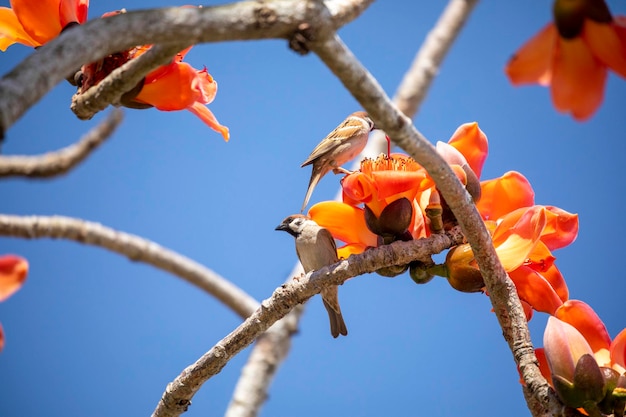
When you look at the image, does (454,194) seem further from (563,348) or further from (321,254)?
(321,254)

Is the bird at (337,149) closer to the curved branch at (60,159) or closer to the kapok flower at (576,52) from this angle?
the curved branch at (60,159)

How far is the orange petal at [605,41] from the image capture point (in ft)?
2.45

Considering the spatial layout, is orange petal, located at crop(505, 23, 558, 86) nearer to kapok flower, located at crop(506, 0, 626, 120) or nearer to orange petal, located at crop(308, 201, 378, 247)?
kapok flower, located at crop(506, 0, 626, 120)

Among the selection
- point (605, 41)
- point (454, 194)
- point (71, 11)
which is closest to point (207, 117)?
point (71, 11)

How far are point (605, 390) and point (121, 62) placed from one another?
1.09 metres

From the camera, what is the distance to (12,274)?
0.73 metres

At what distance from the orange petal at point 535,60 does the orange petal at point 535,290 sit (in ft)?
2.70

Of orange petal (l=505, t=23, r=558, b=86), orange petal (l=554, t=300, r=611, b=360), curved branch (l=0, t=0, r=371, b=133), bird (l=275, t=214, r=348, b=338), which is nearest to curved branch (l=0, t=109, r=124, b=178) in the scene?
bird (l=275, t=214, r=348, b=338)

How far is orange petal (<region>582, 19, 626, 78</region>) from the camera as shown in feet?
2.45

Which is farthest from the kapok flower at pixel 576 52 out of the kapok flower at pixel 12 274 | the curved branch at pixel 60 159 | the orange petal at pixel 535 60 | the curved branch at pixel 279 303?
the curved branch at pixel 60 159

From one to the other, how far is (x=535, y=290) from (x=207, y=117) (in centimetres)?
76

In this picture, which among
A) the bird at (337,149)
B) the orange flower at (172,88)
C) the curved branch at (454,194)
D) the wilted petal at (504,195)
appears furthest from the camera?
the bird at (337,149)

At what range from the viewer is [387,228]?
157 cm

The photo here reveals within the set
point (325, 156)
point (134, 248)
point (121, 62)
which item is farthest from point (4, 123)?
point (134, 248)
